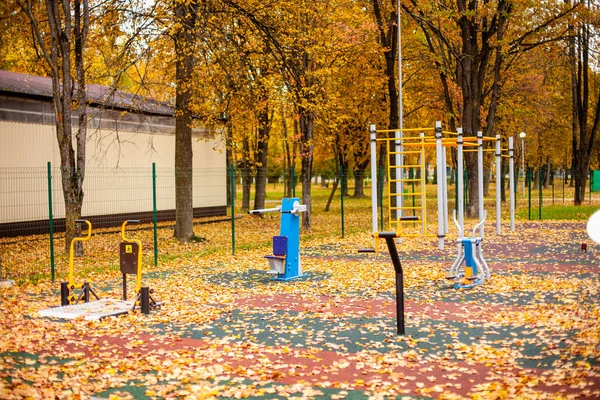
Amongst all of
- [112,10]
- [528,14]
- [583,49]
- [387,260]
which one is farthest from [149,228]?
[583,49]

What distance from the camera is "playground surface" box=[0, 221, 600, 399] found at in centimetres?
615

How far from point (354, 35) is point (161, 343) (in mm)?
22939

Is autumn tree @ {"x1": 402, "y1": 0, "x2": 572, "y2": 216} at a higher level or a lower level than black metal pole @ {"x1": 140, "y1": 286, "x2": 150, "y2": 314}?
higher

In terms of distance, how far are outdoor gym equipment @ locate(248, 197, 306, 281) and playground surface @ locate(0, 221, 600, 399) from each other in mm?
340

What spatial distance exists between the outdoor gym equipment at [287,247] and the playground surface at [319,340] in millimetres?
340

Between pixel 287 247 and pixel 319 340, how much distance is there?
4973 mm

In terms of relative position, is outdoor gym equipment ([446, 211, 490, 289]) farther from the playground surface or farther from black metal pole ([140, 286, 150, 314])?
black metal pole ([140, 286, 150, 314])

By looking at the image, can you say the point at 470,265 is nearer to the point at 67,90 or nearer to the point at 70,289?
the point at 70,289

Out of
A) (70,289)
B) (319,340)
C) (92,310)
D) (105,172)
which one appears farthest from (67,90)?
(319,340)

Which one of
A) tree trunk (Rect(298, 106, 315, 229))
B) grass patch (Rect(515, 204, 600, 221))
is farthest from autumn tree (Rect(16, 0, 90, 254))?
grass patch (Rect(515, 204, 600, 221))

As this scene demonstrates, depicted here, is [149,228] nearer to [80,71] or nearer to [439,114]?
[80,71]

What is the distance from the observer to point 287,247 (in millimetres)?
12891

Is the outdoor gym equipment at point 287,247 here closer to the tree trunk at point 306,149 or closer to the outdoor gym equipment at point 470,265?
the outdoor gym equipment at point 470,265

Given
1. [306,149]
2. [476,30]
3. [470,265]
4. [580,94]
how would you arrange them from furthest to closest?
[580,94]
[476,30]
[306,149]
[470,265]
